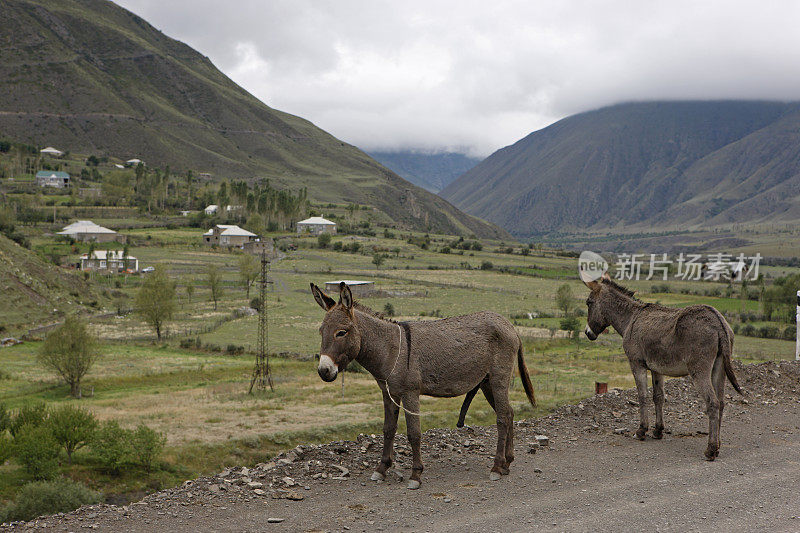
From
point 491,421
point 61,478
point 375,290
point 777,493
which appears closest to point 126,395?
point 61,478

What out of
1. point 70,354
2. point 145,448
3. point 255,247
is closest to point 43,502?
point 145,448

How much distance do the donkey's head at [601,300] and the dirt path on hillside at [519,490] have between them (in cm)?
213

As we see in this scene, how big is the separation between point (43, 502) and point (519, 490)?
7943 millimetres

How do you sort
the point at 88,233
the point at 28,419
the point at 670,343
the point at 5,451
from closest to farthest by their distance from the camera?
the point at 670,343 → the point at 5,451 → the point at 28,419 → the point at 88,233

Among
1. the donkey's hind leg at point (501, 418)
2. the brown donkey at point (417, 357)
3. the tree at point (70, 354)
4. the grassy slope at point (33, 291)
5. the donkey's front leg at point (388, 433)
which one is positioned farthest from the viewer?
the grassy slope at point (33, 291)

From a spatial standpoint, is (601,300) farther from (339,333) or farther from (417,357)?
(339,333)

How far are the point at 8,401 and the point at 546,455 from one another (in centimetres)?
2824

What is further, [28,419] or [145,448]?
[28,419]

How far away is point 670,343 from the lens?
1135cm

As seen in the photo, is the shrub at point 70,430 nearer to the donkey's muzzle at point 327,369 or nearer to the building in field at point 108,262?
the donkey's muzzle at point 327,369

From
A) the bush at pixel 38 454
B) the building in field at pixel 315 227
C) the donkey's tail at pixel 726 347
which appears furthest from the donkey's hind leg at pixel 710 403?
the building in field at pixel 315 227

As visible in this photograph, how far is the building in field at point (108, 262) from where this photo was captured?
93.2 meters

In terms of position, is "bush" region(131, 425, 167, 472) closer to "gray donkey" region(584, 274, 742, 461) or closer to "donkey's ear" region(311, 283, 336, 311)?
"donkey's ear" region(311, 283, 336, 311)

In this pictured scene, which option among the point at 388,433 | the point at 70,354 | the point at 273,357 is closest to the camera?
the point at 388,433
